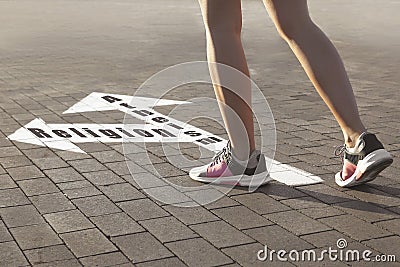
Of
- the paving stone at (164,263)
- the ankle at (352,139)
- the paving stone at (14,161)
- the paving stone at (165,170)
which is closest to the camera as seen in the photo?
the paving stone at (164,263)

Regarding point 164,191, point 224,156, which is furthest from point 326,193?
point 164,191

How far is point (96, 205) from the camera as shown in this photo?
12.4 feet

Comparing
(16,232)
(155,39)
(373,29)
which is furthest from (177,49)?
(16,232)

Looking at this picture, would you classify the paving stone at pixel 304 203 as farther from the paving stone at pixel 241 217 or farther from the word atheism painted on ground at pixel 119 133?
the word atheism painted on ground at pixel 119 133

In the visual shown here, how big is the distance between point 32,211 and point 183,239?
815 millimetres

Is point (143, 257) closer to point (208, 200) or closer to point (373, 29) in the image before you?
point (208, 200)

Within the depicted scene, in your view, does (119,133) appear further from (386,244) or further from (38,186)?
(386,244)

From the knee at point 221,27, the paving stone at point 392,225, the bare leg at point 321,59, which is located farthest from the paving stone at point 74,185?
the paving stone at point 392,225

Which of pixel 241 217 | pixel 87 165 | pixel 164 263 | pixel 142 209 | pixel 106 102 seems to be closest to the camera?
pixel 164 263

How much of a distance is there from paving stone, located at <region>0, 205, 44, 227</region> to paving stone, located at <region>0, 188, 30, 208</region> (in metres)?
0.07

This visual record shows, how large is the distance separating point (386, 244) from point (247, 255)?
1.93ft

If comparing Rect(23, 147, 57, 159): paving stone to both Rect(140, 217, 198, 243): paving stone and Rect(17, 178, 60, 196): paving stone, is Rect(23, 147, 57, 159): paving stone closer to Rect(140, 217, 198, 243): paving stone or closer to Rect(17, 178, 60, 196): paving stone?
Rect(17, 178, 60, 196): paving stone

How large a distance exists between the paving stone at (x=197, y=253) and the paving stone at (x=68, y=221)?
0.47 m

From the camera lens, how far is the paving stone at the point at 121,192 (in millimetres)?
3900
